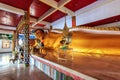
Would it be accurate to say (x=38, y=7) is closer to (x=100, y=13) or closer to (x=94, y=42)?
(x=100, y=13)

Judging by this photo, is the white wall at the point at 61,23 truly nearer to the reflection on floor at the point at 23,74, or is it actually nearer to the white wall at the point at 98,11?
the white wall at the point at 98,11

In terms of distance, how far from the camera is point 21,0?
2.84 meters

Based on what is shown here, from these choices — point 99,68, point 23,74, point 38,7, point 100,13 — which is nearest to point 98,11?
point 100,13

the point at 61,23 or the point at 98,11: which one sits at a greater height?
the point at 98,11

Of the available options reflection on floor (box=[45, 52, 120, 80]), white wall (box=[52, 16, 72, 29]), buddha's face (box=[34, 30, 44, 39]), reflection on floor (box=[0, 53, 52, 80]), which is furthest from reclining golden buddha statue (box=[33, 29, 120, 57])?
white wall (box=[52, 16, 72, 29])

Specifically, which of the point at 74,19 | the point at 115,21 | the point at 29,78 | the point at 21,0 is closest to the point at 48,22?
the point at 74,19

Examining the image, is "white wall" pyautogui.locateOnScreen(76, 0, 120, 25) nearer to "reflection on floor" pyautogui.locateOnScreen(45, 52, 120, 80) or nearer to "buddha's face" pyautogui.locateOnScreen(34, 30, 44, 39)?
"buddha's face" pyautogui.locateOnScreen(34, 30, 44, 39)

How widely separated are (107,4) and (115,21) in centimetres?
106

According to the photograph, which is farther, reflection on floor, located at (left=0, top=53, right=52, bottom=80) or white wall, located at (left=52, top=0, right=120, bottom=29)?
white wall, located at (left=52, top=0, right=120, bottom=29)

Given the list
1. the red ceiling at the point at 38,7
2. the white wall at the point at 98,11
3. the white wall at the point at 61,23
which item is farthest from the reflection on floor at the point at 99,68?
the white wall at the point at 61,23

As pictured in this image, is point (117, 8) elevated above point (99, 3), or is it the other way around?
point (99, 3)

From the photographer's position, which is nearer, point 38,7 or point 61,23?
point 38,7

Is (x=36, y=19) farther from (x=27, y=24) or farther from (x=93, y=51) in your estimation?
(x=93, y=51)

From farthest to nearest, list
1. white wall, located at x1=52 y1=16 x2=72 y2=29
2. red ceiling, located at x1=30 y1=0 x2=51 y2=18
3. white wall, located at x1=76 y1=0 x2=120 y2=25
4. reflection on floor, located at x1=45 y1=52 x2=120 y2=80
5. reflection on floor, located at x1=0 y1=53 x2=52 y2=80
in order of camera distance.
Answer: white wall, located at x1=52 y1=16 x2=72 y2=29, red ceiling, located at x1=30 y1=0 x2=51 y2=18, white wall, located at x1=76 y1=0 x2=120 y2=25, reflection on floor, located at x1=0 y1=53 x2=52 y2=80, reflection on floor, located at x1=45 y1=52 x2=120 y2=80
